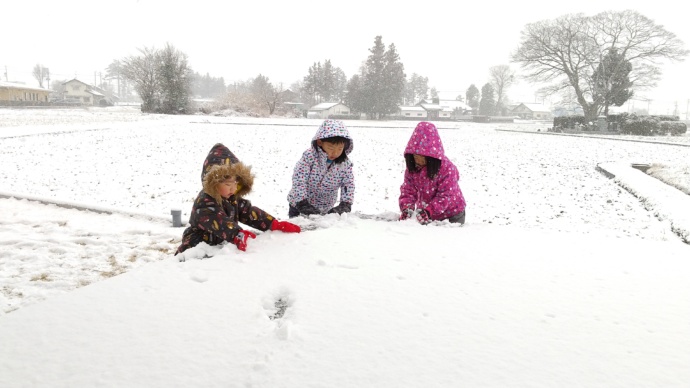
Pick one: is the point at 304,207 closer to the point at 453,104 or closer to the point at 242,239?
the point at 242,239

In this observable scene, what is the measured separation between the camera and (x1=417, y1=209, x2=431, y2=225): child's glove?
3.47 meters

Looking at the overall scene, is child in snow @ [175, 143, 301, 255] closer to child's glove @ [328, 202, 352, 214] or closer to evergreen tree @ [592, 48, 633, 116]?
child's glove @ [328, 202, 352, 214]

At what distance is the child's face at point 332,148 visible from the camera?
13.2ft

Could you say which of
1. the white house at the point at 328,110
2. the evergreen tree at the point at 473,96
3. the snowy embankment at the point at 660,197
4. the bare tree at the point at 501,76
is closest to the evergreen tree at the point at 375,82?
the white house at the point at 328,110

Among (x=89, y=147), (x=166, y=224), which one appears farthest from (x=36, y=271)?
(x=89, y=147)

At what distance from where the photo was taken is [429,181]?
398cm

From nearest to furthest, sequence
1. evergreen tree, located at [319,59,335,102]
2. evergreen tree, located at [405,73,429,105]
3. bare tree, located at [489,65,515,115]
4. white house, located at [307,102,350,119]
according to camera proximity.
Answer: white house, located at [307,102,350,119]
evergreen tree, located at [319,59,335,102]
bare tree, located at [489,65,515,115]
evergreen tree, located at [405,73,429,105]

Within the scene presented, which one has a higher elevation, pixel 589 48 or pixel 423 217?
pixel 589 48

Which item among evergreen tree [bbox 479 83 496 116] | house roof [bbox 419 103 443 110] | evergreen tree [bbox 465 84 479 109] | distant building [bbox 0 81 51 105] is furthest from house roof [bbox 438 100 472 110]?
distant building [bbox 0 81 51 105]

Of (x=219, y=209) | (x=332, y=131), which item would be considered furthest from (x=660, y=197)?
(x=219, y=209)

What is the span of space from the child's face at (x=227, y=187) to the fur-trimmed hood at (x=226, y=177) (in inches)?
0.9

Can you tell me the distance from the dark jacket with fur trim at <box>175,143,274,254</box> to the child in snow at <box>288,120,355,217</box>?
2.82ft

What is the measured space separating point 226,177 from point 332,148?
4.31ft

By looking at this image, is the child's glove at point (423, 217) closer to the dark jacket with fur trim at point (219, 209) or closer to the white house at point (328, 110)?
the dark jacket with fur trim at point (219, 209)
